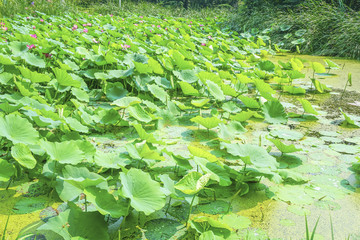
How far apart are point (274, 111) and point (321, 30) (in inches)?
143

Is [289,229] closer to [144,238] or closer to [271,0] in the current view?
[144,238]

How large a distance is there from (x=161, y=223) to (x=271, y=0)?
287 inches

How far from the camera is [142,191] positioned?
33.2 inches

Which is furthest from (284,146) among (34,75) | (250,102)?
(34,75)

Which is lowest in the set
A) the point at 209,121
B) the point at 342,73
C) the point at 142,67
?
the point at 342,73

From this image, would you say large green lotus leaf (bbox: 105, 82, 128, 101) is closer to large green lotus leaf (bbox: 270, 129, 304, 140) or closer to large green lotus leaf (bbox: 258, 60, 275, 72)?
large green lotus leaf (bbox: 270, 129, 304, 140)

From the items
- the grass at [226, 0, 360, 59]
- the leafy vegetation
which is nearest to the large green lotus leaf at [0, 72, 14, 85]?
the leafy vegetation

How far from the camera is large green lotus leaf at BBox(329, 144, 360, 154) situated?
55.7 inches

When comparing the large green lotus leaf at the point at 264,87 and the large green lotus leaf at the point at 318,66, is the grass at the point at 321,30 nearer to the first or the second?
the large green lotus leaf at the point at 318,66

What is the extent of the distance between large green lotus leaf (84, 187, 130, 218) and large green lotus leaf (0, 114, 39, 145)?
0.39 metres

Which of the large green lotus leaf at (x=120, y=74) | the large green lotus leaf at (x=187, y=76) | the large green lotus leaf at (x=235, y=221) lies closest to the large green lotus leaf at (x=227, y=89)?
the large green lotus leaf at (x=187, y=76)

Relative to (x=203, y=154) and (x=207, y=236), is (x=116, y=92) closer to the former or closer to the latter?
(x=203, y=154)

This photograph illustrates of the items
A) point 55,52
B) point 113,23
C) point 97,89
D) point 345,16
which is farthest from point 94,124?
point 345,16

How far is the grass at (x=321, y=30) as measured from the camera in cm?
424
